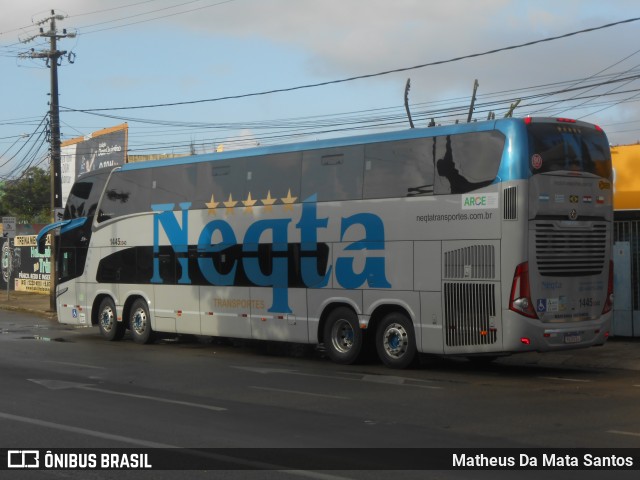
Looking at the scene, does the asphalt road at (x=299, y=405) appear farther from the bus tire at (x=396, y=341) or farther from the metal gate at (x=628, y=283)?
the metal gate at (x=628, y=283)

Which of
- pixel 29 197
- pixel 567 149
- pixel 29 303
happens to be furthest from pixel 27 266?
pixel 567 149

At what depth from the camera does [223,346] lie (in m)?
21.4

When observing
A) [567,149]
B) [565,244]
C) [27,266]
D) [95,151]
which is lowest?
[27,266]

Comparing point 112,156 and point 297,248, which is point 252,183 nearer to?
point 297,248

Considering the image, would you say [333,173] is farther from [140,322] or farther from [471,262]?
[140,322]

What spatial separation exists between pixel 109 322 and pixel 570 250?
1218 cm

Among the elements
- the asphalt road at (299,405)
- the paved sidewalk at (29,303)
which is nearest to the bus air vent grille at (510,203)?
the asphalt road at (299,405)

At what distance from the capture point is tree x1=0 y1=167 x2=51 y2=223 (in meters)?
74.4

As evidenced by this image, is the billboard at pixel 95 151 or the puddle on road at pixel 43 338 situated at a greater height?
the billboard at pixel 95 151

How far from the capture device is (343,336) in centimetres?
1705

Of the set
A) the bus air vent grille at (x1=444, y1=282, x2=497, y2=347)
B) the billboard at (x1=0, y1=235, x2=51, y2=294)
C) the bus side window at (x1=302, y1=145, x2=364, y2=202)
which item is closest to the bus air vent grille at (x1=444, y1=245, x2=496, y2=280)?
the bus air vent grille at (x1=444, y1=282, x2=497, y2=347)

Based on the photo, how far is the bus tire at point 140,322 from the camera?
69.8ft

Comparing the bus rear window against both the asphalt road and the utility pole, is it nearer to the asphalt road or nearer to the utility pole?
the asphalt road

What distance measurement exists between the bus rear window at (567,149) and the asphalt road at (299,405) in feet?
11.4
